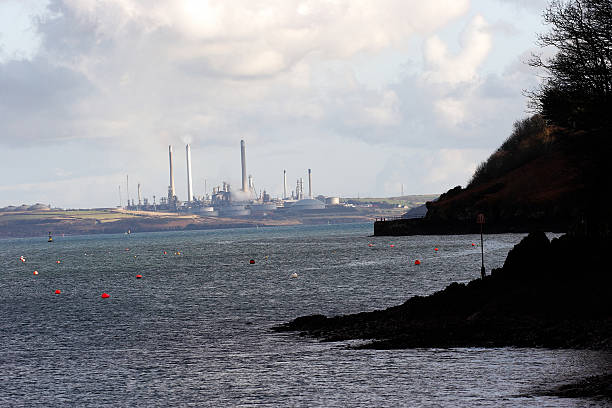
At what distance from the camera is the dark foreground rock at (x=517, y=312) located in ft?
101

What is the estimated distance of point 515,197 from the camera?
6196 inches

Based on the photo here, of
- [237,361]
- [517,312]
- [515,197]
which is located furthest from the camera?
[515,197]

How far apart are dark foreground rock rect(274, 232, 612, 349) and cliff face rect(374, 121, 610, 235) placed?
84341 mm

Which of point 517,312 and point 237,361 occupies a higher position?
point 517,312

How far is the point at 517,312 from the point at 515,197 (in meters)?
127

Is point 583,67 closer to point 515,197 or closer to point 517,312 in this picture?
point 517,312

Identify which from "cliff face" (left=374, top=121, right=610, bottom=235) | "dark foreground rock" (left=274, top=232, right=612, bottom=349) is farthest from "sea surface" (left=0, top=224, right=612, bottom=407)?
"cliff face" (left=374, top=121, right=610, bottom=235)

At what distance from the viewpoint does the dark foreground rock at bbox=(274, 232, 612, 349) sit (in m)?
30.9

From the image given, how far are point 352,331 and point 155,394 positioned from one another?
12590mm

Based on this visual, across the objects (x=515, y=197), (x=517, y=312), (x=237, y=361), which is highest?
(x=515, y=197)

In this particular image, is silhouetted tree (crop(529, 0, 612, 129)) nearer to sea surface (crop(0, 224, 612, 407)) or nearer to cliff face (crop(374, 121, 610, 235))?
sea surface (crop(0, 224, 612, 407))

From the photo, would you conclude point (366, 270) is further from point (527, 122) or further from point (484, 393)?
point (527, 122)

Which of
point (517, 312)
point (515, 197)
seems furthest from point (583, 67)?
point (515, 197)

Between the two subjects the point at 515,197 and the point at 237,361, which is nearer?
the point at 237,361
